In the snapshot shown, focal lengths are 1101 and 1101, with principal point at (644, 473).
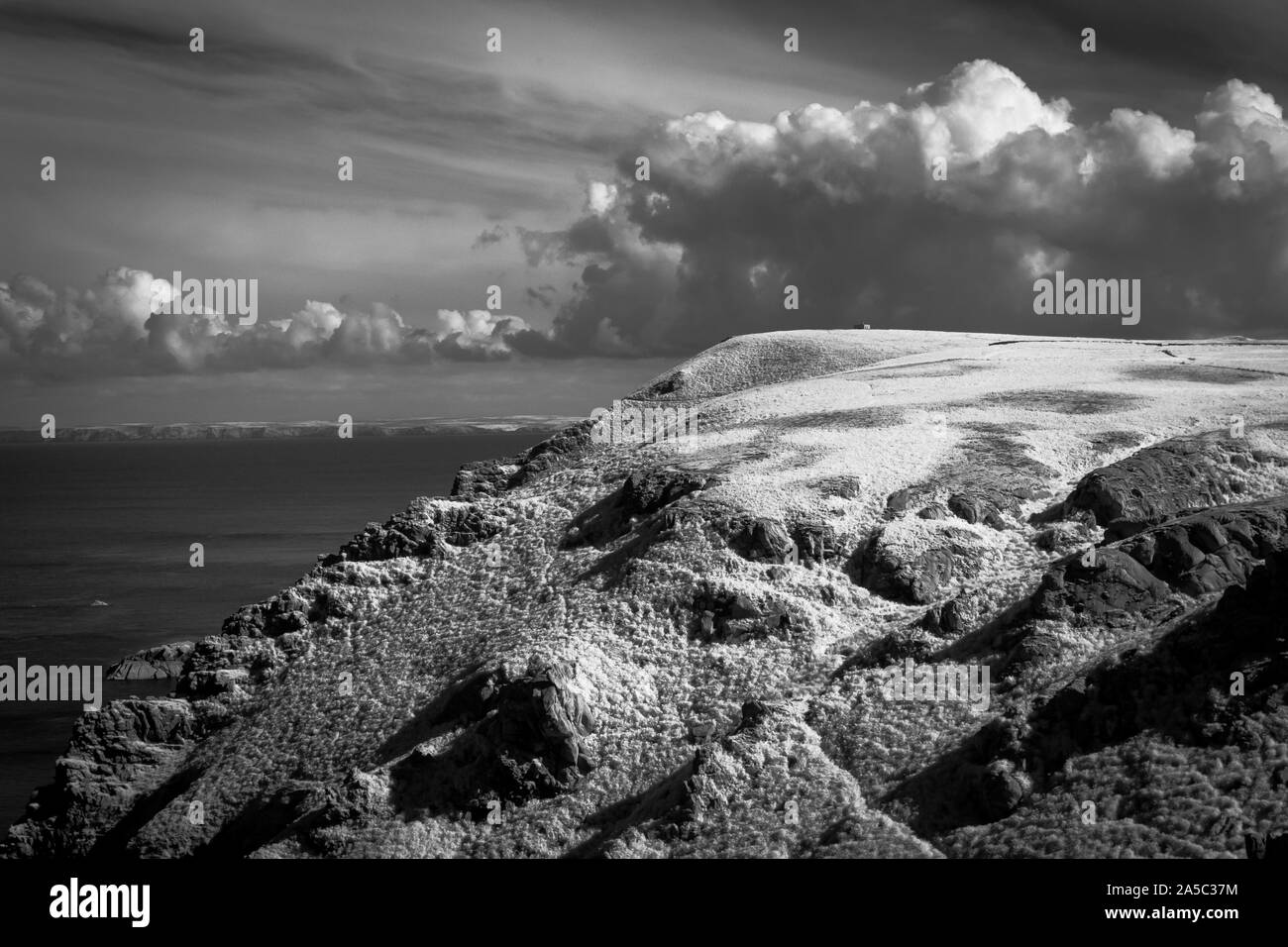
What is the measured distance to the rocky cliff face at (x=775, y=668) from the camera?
100ft

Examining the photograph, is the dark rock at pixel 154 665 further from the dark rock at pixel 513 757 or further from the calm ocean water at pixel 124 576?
the dark rock at pixel 513 757

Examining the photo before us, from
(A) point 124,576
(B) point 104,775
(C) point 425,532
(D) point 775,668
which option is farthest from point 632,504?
(A) point 124,576

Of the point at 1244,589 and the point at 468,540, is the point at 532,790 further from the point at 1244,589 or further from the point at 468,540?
the point at 1244,589

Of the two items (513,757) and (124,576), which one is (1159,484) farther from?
(124,576)

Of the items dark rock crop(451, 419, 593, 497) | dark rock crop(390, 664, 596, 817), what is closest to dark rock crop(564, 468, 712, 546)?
dark rock crop(451, 419, 593, 497)

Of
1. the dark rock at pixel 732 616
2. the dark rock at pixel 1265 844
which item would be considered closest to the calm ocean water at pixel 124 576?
the dark rock at pixel 732 616

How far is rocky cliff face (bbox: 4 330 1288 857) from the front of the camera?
3056 centimetres

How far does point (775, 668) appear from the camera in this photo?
A: 40.5 meters

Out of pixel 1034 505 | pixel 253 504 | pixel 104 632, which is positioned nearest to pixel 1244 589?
pixel 1034 505

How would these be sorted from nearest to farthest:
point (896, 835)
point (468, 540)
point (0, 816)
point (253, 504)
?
point (896, 835), point (0, 816), point (468, 540), point (253, 504)

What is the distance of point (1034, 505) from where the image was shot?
48.0m
